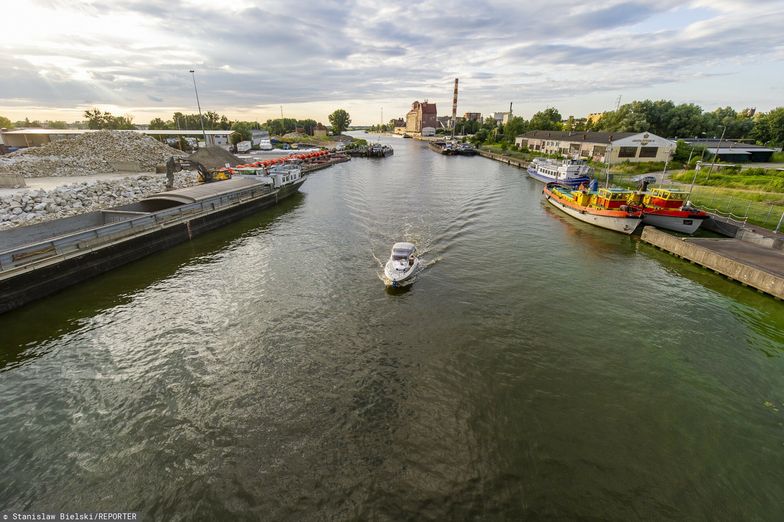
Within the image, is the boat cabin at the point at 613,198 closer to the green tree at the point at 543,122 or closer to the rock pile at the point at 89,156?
the rock pile at the point at 89,156

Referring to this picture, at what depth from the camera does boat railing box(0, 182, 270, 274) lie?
991 inches

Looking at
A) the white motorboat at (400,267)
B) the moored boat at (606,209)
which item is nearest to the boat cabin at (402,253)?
the white motorboat at (400,267)

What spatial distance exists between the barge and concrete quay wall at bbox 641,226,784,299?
181 ft

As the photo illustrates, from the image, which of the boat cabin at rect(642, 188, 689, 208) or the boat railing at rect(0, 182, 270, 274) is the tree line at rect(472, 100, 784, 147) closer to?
the boat cabin at rect(642, 188, 689, 208)

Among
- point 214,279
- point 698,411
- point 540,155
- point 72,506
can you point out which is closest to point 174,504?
point 72,506

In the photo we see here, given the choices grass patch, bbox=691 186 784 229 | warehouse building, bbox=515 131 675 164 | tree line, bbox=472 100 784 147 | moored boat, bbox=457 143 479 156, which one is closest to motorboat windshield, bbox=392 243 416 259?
grass patch, bbox=691 186 784 229

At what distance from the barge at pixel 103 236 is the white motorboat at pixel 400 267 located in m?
25.7

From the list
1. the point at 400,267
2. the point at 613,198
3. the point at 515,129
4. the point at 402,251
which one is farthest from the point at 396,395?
the point at 515,129

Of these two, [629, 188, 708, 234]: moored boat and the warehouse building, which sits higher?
the warehouse building

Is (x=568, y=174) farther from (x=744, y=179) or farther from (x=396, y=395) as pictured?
(x=396, y=395)

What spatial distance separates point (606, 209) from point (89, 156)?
100 metres

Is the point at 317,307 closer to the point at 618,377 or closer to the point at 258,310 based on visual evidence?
the point at 258,310

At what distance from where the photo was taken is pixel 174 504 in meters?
12.3

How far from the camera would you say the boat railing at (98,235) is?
25172mm
